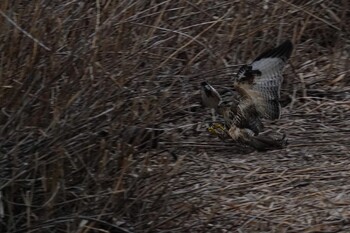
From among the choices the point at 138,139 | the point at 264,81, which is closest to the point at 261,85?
the point at 264,81

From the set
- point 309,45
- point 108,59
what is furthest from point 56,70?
point 309,45

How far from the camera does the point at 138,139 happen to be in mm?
4363

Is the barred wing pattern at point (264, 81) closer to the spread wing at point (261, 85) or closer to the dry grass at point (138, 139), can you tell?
the spread wing at point (261, 85)

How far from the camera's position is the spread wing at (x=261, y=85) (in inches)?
194

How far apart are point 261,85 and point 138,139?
0.88m

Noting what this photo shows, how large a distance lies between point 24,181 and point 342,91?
7.49 ft

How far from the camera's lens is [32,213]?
13.4ft

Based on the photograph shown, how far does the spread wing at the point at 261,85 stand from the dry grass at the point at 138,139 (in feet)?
0.64

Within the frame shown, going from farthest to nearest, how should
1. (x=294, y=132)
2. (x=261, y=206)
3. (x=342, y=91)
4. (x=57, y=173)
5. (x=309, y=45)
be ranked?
(x=309, y=45) → (x=342, y=91) → (x=294, y=132) → (x=261, y=206) → (x=57, y=173)

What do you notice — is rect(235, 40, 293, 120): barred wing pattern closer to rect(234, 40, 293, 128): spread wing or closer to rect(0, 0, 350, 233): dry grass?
rect(234, 40, 293, 128): spread wing

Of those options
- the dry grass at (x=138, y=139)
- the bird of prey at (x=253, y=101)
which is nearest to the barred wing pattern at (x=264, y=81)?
the bird of prey at (x=253, y=101)

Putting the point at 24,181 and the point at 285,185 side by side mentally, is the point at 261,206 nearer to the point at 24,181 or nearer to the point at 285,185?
the point at 285,185

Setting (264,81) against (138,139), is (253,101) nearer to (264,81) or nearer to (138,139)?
(264,81)

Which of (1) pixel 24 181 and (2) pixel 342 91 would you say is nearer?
(1) pixel 24 181
